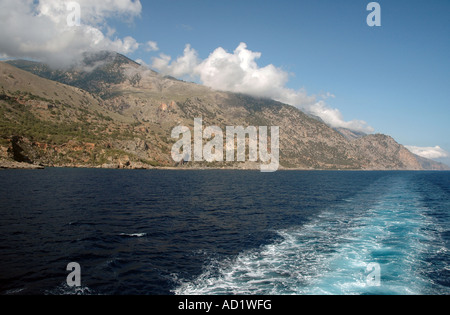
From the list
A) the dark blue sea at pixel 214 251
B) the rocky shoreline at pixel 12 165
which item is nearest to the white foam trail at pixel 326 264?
the dark blue sea at pixel 214 251

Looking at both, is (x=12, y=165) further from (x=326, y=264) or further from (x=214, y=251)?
(x=326, y=264)

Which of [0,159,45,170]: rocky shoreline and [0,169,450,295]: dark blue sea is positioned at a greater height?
[0,159,45,170]: rocky shoreline

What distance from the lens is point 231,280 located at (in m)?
19.3

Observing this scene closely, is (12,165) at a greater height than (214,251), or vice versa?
(12,165)

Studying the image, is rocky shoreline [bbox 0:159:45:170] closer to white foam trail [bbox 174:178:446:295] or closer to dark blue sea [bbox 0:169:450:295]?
dark blue sea [bbox 0:169:450:295]

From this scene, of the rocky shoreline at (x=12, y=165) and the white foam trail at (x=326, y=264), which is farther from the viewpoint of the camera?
the rocky shoreline at (x=12, y=165)

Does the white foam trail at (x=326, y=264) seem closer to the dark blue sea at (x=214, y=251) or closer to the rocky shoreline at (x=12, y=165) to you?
the dark blue sea at (x=214, y=251)

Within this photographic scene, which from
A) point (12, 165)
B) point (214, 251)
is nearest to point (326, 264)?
point (214, 251)

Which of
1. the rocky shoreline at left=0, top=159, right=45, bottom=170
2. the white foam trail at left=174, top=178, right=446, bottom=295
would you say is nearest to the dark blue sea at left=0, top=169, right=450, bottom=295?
the white foam trail at left=174, top=178, right=446, bottom=295

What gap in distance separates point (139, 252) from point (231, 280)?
32.7ft

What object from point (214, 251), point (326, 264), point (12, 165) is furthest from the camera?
point (12, 165)

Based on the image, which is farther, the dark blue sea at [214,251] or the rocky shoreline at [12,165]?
the rocky shoreline at [12,165]

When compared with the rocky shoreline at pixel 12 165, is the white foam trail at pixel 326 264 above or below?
below
